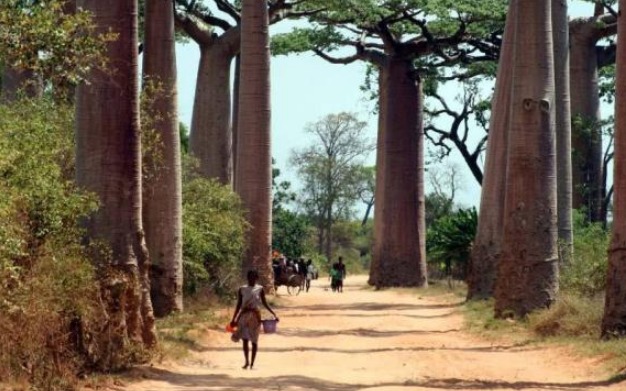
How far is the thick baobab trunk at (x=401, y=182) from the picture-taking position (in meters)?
34.3

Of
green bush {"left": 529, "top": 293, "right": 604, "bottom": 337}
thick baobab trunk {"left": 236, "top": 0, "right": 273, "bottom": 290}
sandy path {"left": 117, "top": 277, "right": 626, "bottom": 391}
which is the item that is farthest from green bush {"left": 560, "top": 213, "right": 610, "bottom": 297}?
thick baobab trunk {"left": 236, "top": 0, "right": 273, "bottom": 290}

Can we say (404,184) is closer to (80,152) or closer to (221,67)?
(221,67)

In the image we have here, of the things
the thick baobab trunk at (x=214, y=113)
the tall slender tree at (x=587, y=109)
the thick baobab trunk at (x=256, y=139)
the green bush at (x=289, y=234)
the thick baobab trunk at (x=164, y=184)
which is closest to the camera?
the thick baobab trunk at (x=164, y=184)

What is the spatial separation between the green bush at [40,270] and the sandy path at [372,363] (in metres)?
0.89

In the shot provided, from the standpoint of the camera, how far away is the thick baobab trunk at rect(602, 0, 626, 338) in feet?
49.4

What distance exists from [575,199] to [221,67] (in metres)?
9.88

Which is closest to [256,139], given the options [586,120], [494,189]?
[494,189]

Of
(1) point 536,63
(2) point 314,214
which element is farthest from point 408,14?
(2) point 314,214

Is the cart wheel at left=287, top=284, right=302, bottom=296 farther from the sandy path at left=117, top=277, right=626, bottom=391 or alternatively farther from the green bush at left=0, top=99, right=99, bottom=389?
the green bush at left=0, top=99, right=99, bottom=389

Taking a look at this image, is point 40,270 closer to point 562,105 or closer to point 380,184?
point 562,105

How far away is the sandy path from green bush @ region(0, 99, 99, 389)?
0.89 meters

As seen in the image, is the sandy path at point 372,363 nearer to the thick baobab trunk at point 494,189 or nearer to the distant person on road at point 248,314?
the distant person on road at point 248,314

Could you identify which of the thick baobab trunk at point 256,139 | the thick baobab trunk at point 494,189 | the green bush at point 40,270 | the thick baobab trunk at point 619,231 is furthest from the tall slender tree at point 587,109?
the green bush at point 40,270

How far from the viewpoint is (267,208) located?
24.8m
